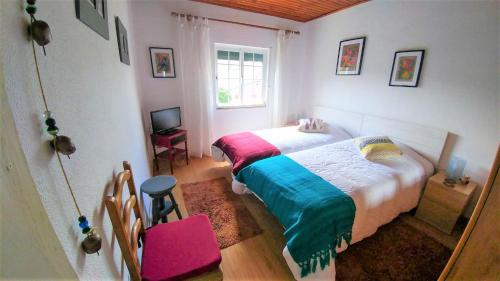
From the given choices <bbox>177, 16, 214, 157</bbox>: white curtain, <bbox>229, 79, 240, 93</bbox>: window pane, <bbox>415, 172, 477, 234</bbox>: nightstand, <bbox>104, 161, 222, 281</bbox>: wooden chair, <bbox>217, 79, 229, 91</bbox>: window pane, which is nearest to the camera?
<bbox>104, 161, 222, 281</bbox>: wooden chair

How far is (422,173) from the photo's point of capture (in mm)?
2186

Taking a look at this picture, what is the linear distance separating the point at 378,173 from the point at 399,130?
106 centimetres

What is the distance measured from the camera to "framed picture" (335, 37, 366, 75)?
122 inches

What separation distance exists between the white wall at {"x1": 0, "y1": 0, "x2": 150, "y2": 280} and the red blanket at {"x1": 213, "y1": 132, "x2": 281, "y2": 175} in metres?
1.56

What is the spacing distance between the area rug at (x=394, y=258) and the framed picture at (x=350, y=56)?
2368 millimetres

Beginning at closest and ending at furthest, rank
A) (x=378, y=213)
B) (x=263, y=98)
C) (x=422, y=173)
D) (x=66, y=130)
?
(x=66, y=130)
(x=378, y=213)
(x=422, y=173)
(x=263, y=98)

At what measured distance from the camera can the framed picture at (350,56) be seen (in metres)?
3.09

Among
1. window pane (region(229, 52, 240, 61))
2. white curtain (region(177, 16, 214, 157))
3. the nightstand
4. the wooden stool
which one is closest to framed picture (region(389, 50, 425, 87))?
the nightstand

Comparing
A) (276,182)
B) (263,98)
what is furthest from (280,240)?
(263,98)

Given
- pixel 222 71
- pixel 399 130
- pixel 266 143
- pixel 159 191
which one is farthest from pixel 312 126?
pixel 159 191

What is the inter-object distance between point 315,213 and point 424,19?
265 centimetres

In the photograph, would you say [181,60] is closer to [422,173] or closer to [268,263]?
[268,263]

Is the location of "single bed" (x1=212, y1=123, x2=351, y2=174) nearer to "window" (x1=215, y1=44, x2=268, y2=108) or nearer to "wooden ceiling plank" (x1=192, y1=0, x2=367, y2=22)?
"window" (x1=215, y1=44, x2=268, y2=108)

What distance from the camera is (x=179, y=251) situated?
1192mm
